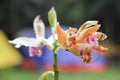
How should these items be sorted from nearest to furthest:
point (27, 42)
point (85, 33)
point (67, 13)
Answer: point (85, 33), point (27, 42), point (67, 13)

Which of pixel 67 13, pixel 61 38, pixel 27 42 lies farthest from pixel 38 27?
pixel 67 13

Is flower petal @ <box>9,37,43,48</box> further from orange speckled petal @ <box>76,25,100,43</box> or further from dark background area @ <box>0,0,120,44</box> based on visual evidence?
dark background area @ <box>0,0,120,44</box>

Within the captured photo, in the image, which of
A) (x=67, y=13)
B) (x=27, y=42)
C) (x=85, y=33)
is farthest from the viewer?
(x=67, y=13)

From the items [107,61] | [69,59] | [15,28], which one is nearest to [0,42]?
[69,59]

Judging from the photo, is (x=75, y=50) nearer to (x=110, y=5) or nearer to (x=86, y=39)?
(x=86, y=39)

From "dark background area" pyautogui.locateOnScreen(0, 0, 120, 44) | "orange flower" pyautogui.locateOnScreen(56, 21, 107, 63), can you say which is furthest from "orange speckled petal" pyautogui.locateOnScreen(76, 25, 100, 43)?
"dark background area" pyautogui.locateOnScreen(0, 0, 120, 44)

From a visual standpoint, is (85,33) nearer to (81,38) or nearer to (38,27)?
(81,38)

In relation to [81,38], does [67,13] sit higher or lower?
higher
